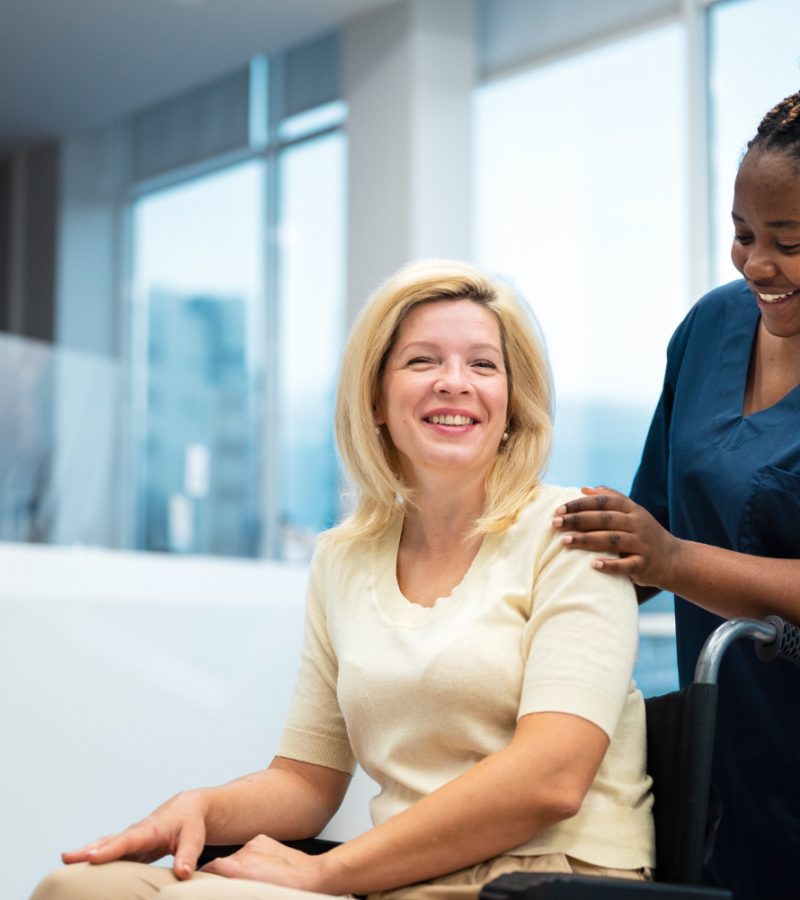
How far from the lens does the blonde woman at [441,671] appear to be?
1.28 metres

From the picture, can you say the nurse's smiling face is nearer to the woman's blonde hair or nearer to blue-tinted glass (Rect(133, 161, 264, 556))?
the woman's blonde hair

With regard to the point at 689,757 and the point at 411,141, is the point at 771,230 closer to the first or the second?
the point at 689,757

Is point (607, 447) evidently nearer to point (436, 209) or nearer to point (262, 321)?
point (436, 209)

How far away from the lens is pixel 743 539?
1.55m

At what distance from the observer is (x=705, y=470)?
5.22 feet

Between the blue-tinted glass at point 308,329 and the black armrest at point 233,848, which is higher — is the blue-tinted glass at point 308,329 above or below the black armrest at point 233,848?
above

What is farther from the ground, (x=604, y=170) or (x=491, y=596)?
(x=604, y=170)

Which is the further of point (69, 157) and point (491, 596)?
point (69, 157)

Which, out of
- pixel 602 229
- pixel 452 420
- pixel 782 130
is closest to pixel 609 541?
pixel 452 420

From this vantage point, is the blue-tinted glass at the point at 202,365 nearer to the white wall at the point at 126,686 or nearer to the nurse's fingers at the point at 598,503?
the white wall at the point at 126,686

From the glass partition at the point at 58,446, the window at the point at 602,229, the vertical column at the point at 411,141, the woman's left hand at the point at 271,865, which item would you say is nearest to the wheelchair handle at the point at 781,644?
the woman's left hand at the point at 271,865

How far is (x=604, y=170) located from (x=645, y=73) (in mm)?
403

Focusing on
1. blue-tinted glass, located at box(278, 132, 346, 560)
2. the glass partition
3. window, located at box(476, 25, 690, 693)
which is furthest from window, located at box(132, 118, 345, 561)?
window, located at box(476, 25, 690, 693)

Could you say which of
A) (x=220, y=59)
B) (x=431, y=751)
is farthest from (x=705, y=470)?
(x=220, y=59)
